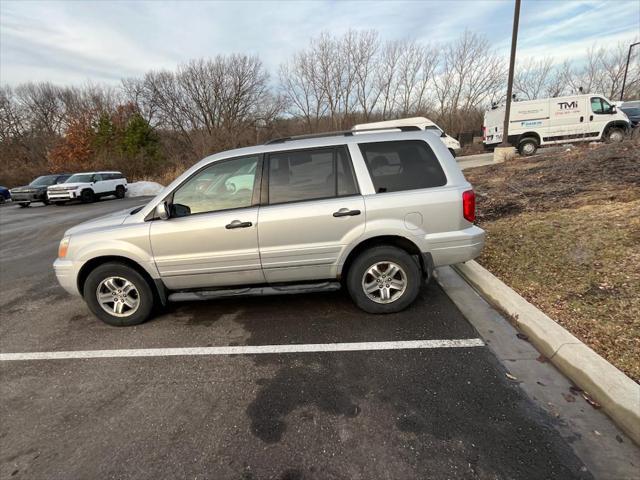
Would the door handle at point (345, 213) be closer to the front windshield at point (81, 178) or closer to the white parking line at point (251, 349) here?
the white parking line at point (251, 349)

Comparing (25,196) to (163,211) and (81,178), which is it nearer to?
(81,178)

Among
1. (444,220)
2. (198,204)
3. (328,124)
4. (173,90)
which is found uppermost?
(173,90)

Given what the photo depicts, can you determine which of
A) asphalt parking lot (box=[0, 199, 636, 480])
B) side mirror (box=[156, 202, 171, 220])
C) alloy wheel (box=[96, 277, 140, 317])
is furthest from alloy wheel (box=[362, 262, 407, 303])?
alloy wheel (box=[96, 277, 140, 317])

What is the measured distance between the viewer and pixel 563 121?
51.3 feet

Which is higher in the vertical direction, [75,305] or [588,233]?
[588,233]

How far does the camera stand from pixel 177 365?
3115 mm

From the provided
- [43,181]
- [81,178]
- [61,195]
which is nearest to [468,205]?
[61,195]

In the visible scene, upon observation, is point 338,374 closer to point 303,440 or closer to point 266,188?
point 303,440

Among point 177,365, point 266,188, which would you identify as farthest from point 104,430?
point 266,188

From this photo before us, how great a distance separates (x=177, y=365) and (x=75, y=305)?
8.58ft

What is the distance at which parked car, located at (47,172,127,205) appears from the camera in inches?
742

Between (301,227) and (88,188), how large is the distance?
70.5ft

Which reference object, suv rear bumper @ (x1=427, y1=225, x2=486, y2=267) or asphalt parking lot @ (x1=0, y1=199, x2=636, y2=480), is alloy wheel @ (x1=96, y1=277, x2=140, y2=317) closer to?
asphalt parking lot @ (x1=0, y1=199, x2=636, y2=480)

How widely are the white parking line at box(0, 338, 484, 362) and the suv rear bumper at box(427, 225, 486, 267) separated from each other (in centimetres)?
89
